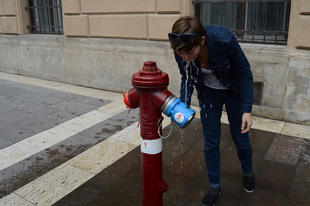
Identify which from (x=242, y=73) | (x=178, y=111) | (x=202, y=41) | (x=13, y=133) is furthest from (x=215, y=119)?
(x=13, y=133)

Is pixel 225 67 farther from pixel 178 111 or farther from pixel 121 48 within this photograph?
pixel 121 48

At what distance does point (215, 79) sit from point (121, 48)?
13.2 feet

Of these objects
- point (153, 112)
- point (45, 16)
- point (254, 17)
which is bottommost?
point (153, 112)

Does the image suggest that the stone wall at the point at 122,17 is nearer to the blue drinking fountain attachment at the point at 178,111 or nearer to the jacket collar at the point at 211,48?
the jacket collar at the point at 211,48

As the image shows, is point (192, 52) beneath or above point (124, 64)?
above

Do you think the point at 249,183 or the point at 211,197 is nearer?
the point at 211,197

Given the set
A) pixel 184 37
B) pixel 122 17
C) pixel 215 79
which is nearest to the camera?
pixel 184 37

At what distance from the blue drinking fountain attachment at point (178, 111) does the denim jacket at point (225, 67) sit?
449mm

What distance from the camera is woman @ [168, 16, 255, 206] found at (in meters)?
1.98

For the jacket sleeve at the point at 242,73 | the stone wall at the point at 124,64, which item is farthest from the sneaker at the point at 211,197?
the stone wall at the point at 124,64

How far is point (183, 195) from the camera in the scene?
2852mm

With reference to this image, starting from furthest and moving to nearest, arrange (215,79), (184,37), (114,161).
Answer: (114,161), (215,79), (184,37)

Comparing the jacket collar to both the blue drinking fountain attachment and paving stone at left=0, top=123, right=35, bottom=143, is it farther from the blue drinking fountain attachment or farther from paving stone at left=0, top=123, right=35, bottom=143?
paving stone at left=0, top=123, right=35, bottom=143

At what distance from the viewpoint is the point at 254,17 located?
4.89 m
